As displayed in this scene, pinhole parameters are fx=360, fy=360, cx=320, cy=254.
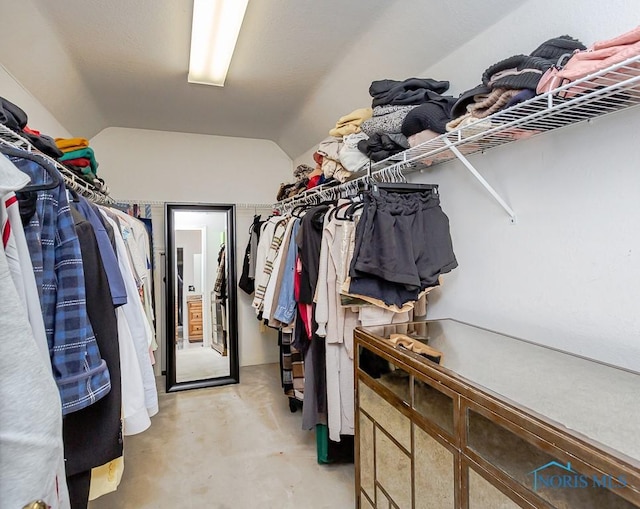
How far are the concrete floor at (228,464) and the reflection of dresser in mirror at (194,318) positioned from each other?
660 mm

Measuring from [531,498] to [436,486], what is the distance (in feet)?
1.18

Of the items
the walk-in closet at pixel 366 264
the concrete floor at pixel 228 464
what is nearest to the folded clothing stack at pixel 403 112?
the walk-in closet at pixel 366 264

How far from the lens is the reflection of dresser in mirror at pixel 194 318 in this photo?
3.54m

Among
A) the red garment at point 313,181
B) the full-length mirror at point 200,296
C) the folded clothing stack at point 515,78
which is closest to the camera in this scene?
the folded clothing stack at point 515,78

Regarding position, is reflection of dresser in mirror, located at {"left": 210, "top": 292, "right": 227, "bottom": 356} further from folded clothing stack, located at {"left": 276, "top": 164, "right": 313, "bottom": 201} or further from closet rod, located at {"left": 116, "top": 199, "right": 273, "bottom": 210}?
folded clothing stack, located at {"left": 276, "top": 164, "right": 313, "bottom": 201}

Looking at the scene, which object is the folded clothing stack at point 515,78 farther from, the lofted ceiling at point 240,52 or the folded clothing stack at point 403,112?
the lofted ceiling at point 240,52

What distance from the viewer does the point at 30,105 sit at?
2.15 m

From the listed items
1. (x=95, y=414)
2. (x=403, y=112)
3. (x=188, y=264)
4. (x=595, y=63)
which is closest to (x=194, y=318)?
(x=188, y=264)

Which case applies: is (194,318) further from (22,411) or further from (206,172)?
(22,411)

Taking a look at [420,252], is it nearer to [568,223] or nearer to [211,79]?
[568,223]

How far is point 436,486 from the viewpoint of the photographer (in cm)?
107

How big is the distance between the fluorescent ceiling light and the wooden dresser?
1.60m

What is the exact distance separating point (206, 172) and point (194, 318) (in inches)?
58.9

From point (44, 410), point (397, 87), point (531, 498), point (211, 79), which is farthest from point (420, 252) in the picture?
point (211, 79)
